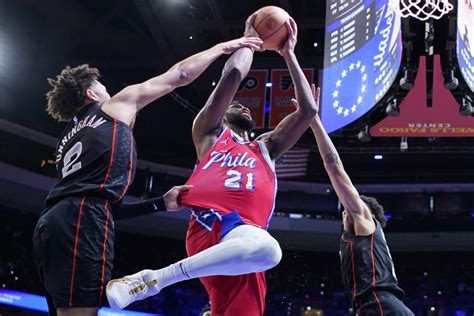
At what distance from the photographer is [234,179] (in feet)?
11.0

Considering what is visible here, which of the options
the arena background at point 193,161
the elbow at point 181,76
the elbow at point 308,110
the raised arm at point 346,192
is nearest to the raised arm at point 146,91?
the elbow at point 181,76

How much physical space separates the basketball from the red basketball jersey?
0.66 metres

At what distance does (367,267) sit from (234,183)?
1.58m

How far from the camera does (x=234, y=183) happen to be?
10.9ft

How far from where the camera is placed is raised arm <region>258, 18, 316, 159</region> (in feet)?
12.2

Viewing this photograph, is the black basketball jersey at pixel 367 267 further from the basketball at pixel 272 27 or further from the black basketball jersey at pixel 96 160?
the black basketball jersey at pixel 96 160

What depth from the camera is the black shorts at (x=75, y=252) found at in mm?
2865

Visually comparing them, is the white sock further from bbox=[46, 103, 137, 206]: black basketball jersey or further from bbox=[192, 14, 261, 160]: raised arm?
bbox=[192, 14, 261, 160]: raised arm

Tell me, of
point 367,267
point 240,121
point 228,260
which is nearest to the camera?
point 228,260

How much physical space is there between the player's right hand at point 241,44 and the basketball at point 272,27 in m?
0.10

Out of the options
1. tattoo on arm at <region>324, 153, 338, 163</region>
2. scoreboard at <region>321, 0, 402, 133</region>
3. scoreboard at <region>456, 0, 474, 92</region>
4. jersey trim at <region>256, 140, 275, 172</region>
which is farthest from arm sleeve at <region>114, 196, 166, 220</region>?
scoreboard at <region>456, 0, 474, 92</region>

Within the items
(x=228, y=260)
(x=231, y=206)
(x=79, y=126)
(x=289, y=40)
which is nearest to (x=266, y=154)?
(x=231, y=206)

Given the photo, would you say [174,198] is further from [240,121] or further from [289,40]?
[289,40]

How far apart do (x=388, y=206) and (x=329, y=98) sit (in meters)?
13.1
